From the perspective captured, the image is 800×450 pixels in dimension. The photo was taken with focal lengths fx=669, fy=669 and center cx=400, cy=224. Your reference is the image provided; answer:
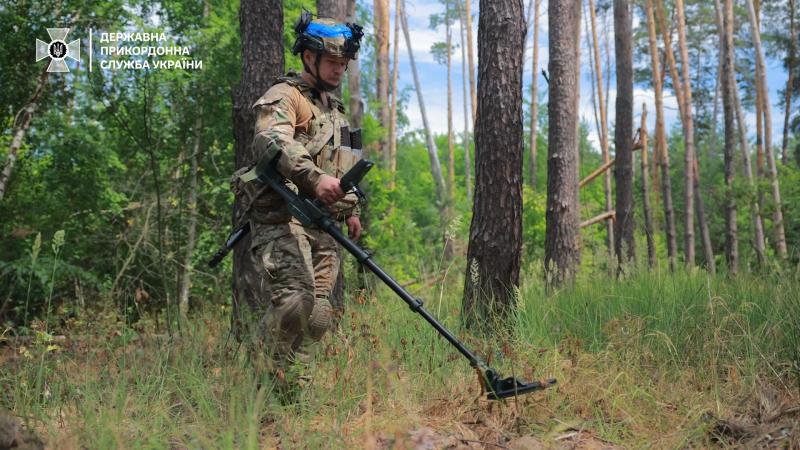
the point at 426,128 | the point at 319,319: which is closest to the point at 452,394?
the point at 319,319

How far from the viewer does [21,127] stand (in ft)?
27.3

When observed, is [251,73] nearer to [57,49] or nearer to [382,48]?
[57,49]

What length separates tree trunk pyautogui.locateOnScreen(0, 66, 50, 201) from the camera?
812 centimetres

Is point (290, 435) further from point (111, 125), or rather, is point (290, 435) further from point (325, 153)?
point (111, 125)

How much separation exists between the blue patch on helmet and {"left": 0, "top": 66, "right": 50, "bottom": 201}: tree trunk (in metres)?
6.09

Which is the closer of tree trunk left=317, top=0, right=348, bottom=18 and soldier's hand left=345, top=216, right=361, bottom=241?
soldier's hand left=345, top=216, right=361, bottom=241

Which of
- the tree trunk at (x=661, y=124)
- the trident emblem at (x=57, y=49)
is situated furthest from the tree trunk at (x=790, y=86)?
the trident emblem at (x=57, y=49)

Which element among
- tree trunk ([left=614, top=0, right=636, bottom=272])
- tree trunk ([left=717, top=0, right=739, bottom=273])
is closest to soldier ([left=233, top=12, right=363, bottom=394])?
tree trunk ([left=614, top=0, right=636, bottom=272])

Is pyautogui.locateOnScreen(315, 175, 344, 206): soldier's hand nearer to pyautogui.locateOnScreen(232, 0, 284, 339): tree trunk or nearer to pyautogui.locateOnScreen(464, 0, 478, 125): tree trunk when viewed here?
pyautogui.locateOnScreen(232, 0, 284, 339): tree trunk

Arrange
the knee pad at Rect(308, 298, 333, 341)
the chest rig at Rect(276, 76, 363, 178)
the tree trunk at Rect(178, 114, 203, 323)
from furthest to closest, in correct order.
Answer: the tree trunk at Rect(178, 114, 203, 323) → the chest rig at Rect(276, 76, 363, 178) → the knee pad at Rect(308, 298, 333, 341)

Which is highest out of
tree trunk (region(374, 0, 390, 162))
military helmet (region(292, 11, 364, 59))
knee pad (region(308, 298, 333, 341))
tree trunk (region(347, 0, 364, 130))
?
tree trunk (region(374, 0, 390, 162))

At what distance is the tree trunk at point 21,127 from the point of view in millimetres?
8117

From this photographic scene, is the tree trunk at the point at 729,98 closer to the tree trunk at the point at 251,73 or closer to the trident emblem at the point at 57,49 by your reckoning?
the tree trunk at the point at 251,73

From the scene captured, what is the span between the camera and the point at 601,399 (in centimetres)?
329
